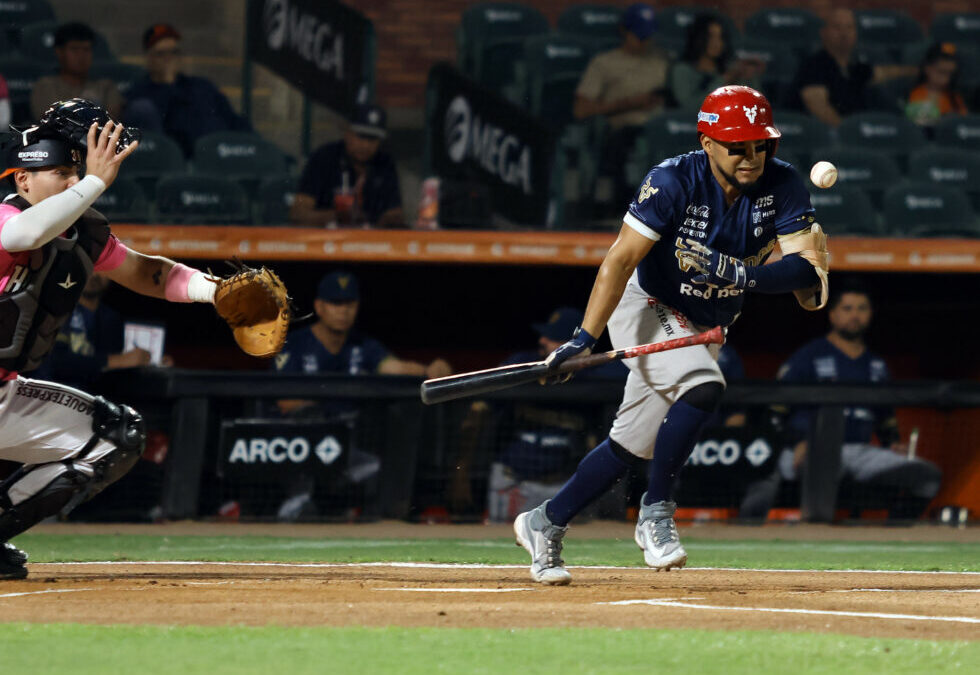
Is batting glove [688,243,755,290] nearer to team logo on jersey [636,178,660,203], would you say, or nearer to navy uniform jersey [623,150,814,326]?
navy uniform jersey [623,150,814,326]

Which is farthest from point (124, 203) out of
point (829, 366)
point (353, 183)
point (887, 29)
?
point (887, 29)

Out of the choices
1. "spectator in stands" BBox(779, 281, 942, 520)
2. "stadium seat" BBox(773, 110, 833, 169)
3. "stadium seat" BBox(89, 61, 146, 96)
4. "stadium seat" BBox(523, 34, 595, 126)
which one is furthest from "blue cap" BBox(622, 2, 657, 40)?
"stadium seat" BBox(89, 61, 146, 96)

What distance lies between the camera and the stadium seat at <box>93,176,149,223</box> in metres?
9.66

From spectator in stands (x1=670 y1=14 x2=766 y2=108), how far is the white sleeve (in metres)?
6.48

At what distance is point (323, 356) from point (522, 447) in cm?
137

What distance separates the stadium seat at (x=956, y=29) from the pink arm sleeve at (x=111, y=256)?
339 inches

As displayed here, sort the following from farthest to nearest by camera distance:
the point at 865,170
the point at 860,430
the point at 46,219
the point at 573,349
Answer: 1. the point at 865,170
2. the point at 860,430
3. the point at 573,349
4. the point at 46,219

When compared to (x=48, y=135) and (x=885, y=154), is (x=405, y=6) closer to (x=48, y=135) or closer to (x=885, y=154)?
(x=885, y=154)

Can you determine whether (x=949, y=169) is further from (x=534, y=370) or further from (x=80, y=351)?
(x=534, y=370)

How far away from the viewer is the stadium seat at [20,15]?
1136 cm

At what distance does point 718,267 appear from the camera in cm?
491

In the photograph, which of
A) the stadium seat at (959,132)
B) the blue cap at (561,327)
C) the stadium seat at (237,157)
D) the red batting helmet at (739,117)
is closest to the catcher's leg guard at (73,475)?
the red batting helmet at (739,117)

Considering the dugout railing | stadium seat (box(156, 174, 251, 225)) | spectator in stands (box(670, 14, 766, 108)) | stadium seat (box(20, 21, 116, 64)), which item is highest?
spectator in stands (box(670, 14, 766, 108))

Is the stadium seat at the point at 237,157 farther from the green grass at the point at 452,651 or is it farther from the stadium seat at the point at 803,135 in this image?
the green grass at the point at 452,651
